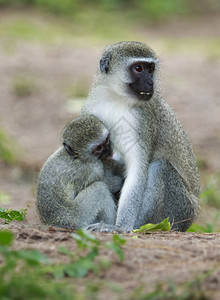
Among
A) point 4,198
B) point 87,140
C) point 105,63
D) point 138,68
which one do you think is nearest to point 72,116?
point 4,198

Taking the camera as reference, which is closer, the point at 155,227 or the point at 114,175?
the point at 155,227

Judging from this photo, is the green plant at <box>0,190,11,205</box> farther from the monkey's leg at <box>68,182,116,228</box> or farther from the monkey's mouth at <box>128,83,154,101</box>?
the monkey's mouth at <box>128,83,154,101</box>

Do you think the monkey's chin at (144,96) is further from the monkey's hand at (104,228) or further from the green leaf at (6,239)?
the green leaf at (6,239)

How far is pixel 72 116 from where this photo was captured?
42.5ft

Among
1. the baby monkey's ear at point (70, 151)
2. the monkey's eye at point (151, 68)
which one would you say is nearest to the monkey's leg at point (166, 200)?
the baby monkey's ear at point (70, 151)

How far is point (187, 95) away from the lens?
48.6 ft

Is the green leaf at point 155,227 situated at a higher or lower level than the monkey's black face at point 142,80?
lower

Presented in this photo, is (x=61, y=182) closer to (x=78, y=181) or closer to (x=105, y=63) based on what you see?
(x=78, y=181)

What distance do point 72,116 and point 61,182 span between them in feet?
22.1

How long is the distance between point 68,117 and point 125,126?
21.5ft

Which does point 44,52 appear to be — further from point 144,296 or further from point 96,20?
point 144,296

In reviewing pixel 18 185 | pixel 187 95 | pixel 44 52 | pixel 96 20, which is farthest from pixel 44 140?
pixel 96 20

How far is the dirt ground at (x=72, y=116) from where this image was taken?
4266 millimetres

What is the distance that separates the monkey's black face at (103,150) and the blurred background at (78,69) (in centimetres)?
121
